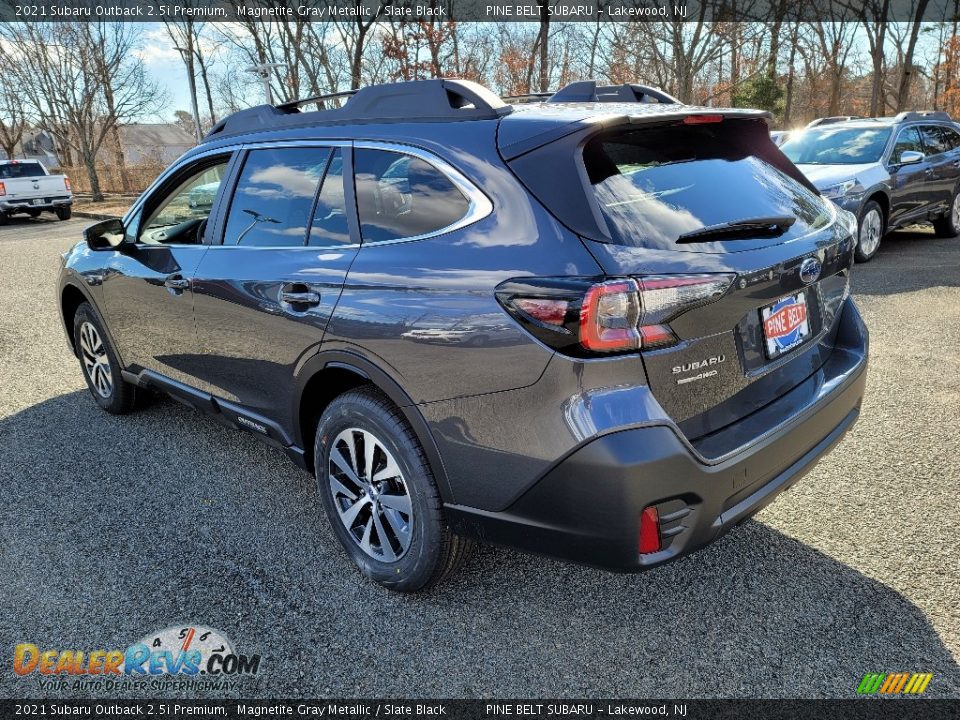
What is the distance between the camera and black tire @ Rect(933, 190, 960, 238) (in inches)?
417

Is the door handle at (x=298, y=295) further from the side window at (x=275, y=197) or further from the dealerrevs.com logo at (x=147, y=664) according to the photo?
the dealerrevs.com logo at (x=147, y=664)

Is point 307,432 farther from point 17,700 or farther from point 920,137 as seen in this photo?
point 920,137

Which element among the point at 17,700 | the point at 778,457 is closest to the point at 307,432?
the point at 17,700

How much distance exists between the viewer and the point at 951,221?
10.7m

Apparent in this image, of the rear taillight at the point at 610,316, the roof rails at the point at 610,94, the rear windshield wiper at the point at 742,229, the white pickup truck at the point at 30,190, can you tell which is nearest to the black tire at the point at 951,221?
the roof rails at the point at 610,94

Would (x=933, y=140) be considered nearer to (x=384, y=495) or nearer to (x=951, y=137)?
(x=951, y=137)

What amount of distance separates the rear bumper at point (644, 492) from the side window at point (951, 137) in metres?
10.3

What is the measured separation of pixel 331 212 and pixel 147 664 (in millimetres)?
1802

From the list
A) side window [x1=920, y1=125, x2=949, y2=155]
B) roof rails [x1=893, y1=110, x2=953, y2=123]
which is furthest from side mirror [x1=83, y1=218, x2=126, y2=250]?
side window [x1=920, y1=125, x2=949, y2=155]

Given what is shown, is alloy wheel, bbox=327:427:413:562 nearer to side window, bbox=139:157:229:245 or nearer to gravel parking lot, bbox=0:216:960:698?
gravel parking lot, bbox=0:216:960:698

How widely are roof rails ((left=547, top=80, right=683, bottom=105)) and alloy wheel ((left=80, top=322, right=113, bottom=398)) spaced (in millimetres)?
3406

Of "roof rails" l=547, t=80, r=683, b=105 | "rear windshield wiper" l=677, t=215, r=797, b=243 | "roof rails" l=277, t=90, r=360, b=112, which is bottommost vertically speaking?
"rear windshield wiper" l=677, t=215, r=797, b=243

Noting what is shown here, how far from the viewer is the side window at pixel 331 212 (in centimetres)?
285

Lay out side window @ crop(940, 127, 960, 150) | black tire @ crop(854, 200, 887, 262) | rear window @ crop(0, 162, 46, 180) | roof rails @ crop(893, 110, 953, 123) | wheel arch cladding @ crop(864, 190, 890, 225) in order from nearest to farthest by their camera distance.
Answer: black tire @ crop(854, 200, 887, 262) → wheel arch cladding @ crop(864, 190, 890, 225) → roof rails @ crop(893, 110, 953, 123) → side window @ crop(940, 127, 960, 150) → rear window @ crop(0, 162, 46, 180)
